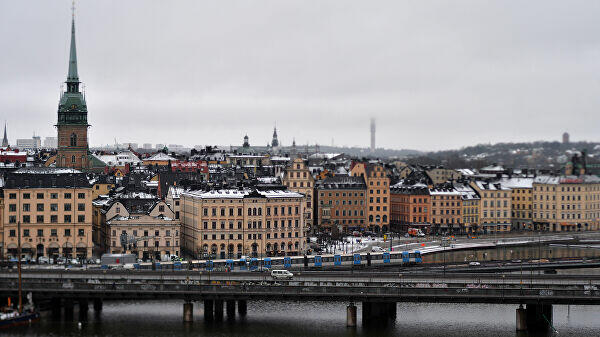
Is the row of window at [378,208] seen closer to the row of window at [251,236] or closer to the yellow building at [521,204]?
the yellow building at [521,204]

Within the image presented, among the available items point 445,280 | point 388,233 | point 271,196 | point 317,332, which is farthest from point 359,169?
point 317,332

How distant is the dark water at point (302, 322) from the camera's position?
70.4 m

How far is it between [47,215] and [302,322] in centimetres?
3950

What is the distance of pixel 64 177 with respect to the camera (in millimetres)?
104375

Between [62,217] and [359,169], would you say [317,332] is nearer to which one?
[62,217]

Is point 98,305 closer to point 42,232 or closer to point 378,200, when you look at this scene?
point 42,232

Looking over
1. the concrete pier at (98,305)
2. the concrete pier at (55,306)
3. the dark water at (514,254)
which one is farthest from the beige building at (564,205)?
the concrete pier at (55,306)

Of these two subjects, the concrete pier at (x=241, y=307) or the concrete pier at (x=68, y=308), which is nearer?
the concrete pier at (x=68, y=308)

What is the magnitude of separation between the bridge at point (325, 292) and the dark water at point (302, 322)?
1.55 meters

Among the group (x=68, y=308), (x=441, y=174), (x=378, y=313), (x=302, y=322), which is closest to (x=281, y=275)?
(x=302, y=322)

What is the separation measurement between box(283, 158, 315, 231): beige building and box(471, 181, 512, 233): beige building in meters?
28.9

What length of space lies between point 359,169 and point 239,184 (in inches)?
1861

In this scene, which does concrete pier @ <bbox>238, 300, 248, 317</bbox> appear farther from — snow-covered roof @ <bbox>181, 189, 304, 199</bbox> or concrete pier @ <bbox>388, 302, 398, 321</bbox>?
snow-covered roof @ <bbox>181, 189, 304, 199</bbox>

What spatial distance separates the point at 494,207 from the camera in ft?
500
